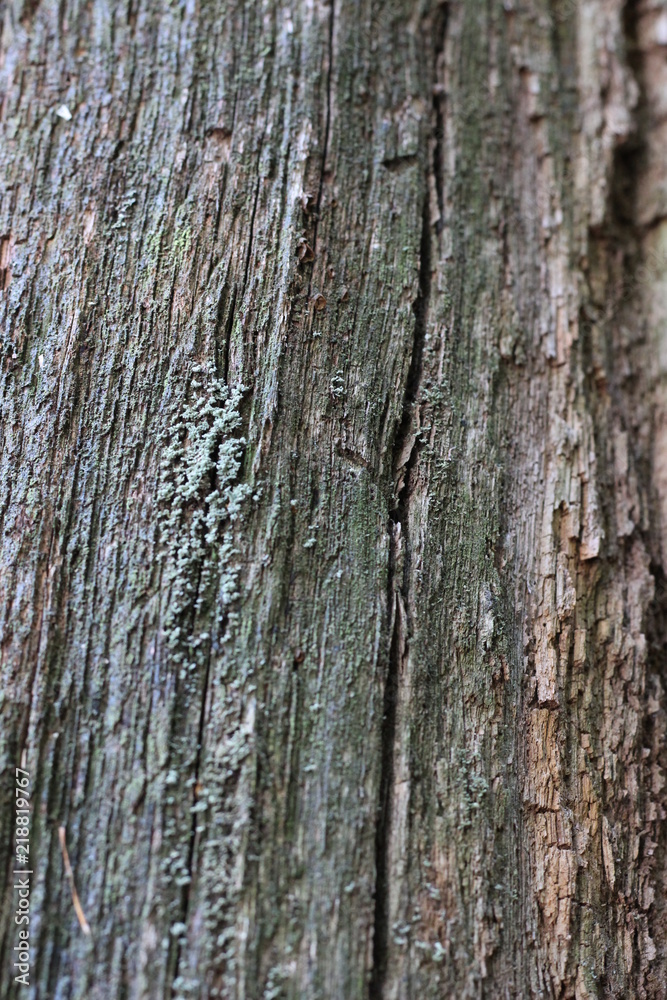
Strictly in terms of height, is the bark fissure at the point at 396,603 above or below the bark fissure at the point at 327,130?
below

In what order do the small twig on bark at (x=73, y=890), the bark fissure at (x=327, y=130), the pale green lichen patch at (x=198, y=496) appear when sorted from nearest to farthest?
the small twig on bark at (x=73, y=890) < the pale green lichen patch at (x=198, y=496) < the bark fissure at (x=327, y=130)

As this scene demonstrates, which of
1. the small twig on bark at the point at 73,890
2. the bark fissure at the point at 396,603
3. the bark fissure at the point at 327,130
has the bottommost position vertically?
the small twig on bark at the point at 73,890

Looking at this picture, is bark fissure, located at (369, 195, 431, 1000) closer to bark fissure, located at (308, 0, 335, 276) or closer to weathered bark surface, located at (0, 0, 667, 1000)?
weathered bark surface, located at (0, 0, 667, 1000)

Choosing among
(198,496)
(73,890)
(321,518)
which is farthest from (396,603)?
(73,890)

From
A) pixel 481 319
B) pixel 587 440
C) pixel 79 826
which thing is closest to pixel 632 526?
pixel 587 440

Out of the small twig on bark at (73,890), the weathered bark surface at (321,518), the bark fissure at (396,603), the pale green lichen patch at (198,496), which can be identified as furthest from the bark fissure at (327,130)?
the small twig on bark at (73,890)

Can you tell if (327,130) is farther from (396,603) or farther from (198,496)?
(396,603)

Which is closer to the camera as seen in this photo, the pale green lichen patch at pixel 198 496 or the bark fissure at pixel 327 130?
the pale green lichen patch at pixel 198 496

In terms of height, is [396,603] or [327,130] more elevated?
[327,130]

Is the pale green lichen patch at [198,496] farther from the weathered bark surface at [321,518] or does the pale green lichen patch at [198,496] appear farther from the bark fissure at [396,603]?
the bark fissure at [396,603]
